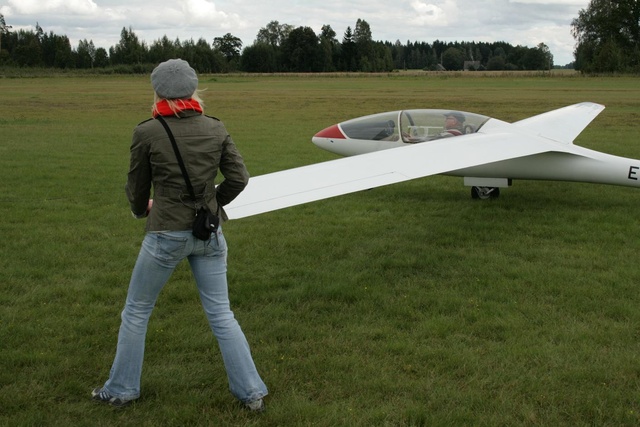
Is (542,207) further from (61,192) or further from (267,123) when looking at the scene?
(267,123)

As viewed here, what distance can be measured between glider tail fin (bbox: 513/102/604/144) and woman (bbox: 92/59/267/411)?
8143 millimetres

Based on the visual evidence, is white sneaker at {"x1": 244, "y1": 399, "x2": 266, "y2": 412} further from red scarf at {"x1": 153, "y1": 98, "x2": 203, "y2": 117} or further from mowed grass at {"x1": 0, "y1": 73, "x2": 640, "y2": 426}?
red scarf at {"x1": 153, "y1": 98, "x2": 203, "y2": 117}

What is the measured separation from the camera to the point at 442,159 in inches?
325

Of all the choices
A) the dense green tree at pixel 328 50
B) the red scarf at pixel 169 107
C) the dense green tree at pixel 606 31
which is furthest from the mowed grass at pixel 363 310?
the dense green tree at pixel 328 50

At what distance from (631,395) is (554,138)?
7175 mm

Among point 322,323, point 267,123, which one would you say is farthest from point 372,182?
point 267,123

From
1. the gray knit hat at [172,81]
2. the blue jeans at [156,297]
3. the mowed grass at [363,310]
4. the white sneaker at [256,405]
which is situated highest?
the gray knit hat at [172,81]

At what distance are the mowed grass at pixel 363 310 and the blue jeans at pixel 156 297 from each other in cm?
20

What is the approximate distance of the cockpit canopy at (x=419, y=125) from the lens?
445 inches

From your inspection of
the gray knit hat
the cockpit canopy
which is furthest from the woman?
the cockpit canopy

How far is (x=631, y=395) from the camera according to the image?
4398 millimetres

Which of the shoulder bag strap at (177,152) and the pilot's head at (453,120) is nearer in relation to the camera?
the shoulder bag strap at (177,152)

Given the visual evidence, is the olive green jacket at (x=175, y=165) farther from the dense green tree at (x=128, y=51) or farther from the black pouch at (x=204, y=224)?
the dense green tree at (x=128, y=51)

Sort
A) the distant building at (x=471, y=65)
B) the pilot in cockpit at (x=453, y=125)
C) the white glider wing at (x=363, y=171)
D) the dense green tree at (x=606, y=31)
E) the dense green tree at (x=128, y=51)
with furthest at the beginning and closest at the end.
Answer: the distant building at (x=471, y=65), the dense green tree at (x=128, y=51), the dense green tree at (x=606, y=31), the pilot in cockpit at (x=453, y=125), the white glider wing at (x=363, y=171)
